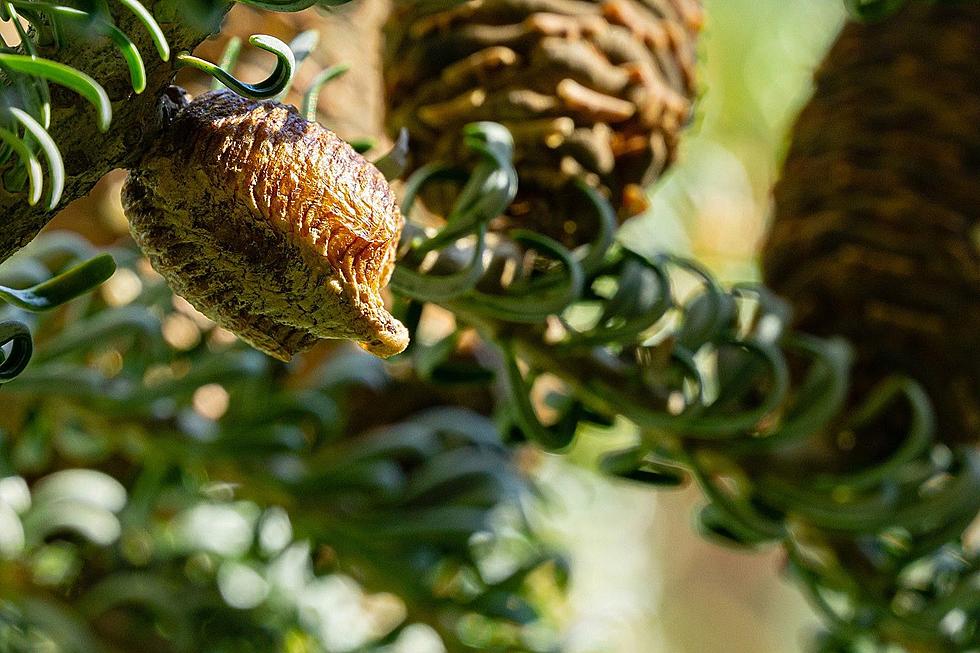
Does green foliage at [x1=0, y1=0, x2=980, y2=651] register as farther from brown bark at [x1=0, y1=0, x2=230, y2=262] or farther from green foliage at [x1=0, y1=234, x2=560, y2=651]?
brown bark at [x1=0, y1=0, x2=230, y2=262]

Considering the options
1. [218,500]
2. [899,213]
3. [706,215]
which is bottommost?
[706,215]

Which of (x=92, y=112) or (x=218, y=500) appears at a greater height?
(x=92, y=112)

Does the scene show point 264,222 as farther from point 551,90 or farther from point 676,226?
point 676,226

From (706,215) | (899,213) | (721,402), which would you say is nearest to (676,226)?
(706,215)

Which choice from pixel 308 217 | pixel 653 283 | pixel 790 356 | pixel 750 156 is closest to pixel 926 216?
pixel 790 356

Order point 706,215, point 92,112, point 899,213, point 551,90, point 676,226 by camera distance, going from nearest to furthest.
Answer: point 92,112, point 551,90, point 899,213, point 676,226, point 706,215
